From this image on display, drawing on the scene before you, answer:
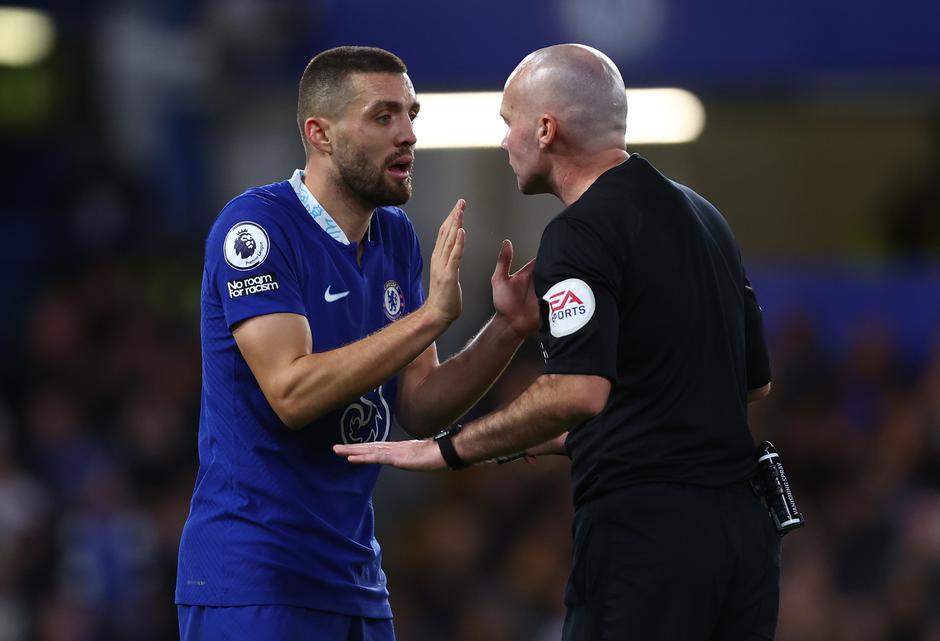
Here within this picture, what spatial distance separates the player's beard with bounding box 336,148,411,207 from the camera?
4.51 m

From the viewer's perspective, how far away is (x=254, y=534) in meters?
4.25

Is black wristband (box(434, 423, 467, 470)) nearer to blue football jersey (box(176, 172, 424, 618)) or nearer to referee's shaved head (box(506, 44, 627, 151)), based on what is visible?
blue football jersey (box(176, 172, 424, 618))

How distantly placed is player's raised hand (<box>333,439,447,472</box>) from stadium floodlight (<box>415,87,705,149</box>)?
22.7 ft

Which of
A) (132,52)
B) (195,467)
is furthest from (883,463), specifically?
(132,52)

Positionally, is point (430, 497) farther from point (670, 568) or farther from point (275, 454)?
point (670, 568)

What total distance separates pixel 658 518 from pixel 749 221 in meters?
9.29

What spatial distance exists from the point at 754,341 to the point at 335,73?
1.44 m

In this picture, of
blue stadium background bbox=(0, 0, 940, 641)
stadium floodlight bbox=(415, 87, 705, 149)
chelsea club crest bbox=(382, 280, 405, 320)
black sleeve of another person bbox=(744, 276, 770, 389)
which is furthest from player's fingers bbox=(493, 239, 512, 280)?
stadium floodlight bbox=(415, 87, 705, 149)

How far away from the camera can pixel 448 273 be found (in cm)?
413

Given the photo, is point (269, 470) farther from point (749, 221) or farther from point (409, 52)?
point (749, 221)

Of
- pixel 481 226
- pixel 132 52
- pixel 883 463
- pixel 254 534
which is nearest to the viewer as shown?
pixel 254 534

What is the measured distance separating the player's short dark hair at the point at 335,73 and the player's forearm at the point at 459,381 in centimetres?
78

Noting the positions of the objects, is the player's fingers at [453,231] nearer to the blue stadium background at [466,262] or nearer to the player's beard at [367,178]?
the player's beard at [367,178]

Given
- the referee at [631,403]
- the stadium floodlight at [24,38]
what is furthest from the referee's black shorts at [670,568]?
the stadium floodlight at [24,38]
